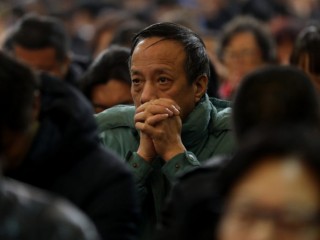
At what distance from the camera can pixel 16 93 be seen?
12.1ft

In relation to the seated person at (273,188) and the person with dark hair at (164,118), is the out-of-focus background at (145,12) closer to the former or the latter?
the person with dark hair at (164,118)

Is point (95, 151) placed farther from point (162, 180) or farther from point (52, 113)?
point (162, 180)

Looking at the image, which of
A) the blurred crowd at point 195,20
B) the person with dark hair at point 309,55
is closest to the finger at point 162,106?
the person with dark hair at point 309,55

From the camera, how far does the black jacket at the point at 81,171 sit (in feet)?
12.8

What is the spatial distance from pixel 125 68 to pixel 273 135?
353cm

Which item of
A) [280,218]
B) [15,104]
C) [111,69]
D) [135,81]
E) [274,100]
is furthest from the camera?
[111,69]

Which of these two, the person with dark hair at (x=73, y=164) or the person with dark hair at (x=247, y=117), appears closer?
the person with dark hair at (x=247, y=117)

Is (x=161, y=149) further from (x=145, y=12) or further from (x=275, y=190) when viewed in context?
(x=145, y=12)

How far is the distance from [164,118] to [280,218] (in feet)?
6.67

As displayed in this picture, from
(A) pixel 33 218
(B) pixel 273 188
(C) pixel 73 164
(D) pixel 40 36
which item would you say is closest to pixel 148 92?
(C) pixel 73 164

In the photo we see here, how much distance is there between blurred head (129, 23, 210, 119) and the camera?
199 inches

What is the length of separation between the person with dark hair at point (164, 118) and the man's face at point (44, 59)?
2576 millimetres

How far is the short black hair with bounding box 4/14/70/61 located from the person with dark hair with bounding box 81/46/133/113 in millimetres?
1384

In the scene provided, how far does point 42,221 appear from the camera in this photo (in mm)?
3150
